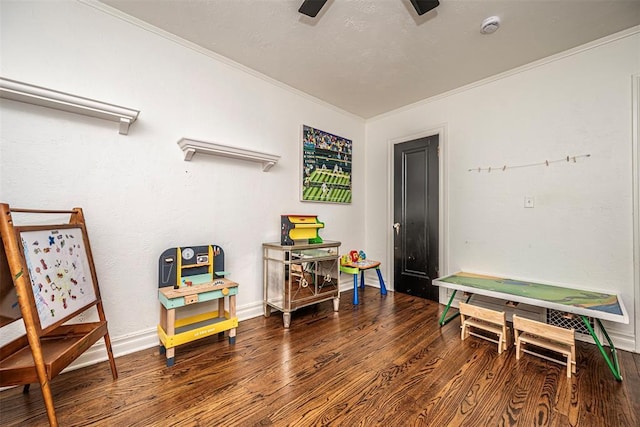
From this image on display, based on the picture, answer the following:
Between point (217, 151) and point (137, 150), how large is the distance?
58 cm

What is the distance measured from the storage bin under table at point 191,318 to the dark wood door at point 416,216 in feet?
7.69

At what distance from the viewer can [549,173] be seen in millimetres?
2402

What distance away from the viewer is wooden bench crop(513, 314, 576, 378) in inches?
67.4

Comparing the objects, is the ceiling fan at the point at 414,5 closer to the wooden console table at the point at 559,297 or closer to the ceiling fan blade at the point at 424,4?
the ceiling fan blade at the point at 424,4

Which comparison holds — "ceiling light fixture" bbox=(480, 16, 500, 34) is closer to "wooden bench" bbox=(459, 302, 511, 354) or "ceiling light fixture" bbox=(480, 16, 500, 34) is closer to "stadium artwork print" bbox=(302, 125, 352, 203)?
"stadium artwork print" bbox=(302, 125, 352, 203)

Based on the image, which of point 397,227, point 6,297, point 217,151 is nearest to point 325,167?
point 397,227

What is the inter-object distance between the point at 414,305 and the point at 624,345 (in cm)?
164

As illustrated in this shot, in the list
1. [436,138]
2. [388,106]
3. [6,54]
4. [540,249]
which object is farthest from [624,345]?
[6,54]

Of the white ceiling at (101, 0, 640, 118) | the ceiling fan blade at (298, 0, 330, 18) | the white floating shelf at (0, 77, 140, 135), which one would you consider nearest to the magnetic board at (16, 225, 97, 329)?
the white floating shelf at (0, 77, 140, 135)

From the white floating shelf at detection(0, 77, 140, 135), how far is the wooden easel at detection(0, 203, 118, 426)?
25.6 inches

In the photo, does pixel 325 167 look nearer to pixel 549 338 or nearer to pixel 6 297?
pixel 549 338

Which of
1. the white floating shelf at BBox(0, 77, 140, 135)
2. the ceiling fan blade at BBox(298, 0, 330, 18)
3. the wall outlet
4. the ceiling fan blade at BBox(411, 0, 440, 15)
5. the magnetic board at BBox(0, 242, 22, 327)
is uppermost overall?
the ceiling fan blade at BBox(298, 0, 330, 18)

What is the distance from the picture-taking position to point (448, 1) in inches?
69.6

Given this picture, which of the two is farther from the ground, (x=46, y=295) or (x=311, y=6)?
(x=311, y=6)
